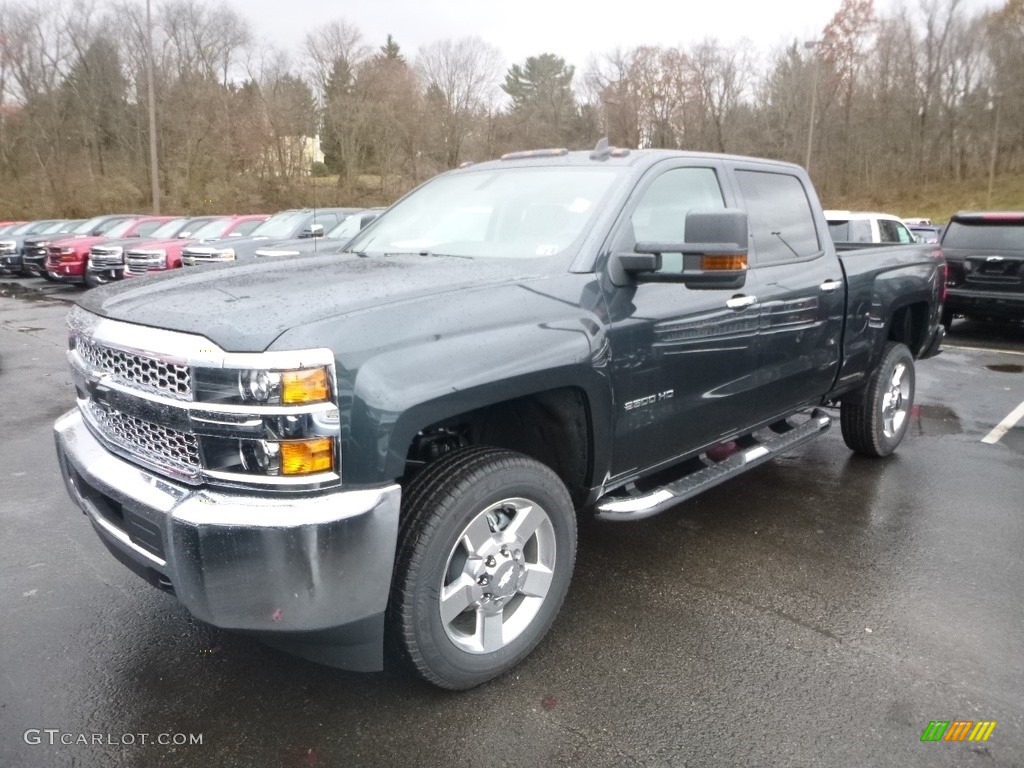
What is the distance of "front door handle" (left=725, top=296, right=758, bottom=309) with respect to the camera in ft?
12.0

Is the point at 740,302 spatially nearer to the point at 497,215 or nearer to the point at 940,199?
the point at 497,215

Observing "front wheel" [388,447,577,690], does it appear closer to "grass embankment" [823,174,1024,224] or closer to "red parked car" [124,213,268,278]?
"red parked car" [124,213,268,278]

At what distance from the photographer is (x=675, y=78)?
47938 millimetres

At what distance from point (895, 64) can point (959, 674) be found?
5330 centimetres

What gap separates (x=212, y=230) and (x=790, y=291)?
49.4 ft

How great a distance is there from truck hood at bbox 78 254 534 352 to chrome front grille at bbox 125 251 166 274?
13.0 m

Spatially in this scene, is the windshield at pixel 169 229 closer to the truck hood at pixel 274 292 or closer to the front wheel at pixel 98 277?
the front wheel at pixel 98 277

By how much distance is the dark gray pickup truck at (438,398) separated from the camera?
2264 millimetres

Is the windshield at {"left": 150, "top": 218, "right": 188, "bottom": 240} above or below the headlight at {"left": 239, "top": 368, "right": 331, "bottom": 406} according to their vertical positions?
above

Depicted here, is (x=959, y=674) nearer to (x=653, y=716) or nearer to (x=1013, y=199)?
(x=653, y=716)

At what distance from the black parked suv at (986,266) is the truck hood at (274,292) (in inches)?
350

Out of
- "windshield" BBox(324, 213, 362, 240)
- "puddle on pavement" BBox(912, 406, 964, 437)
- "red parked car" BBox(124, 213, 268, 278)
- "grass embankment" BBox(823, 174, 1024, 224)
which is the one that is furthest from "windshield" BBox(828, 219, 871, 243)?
"grass embankment" BBox(823, 174, 1024, 224)

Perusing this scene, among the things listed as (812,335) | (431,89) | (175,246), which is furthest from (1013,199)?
(812,335)

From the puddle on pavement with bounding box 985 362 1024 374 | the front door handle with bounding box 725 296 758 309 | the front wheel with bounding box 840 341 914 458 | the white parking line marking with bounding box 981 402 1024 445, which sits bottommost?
the puddle on pavement with bounding box 985 362 1024 374
